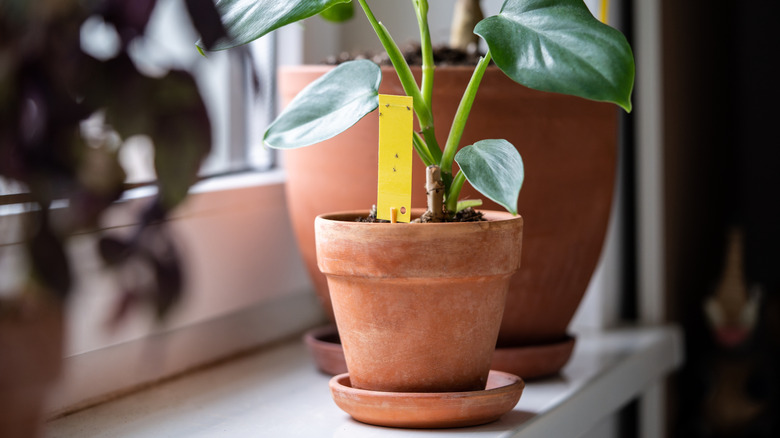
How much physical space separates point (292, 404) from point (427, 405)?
222 millimetres

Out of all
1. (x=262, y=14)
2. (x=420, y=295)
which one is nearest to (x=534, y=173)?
(x=420, y=295)

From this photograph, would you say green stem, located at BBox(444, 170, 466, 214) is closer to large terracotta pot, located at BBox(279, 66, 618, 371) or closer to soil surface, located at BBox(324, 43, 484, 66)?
large terracotta pot, located at BBox(279, 66, 618, 371)

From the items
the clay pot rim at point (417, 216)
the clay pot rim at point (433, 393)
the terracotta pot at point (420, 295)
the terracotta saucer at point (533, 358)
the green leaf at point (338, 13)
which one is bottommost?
the terracotta saucer at point (533, 358)

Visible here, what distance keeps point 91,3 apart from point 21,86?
0.05 meters

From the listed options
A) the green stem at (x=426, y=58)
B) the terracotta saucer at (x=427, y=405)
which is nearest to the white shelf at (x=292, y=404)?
the terracotta saucer at (x=427, y=405)

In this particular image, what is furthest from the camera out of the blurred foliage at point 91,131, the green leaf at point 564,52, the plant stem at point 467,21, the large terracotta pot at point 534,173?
the plant stem at point 467,21

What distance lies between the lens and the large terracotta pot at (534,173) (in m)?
0.85

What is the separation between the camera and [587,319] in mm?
1255

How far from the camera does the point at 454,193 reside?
27.4 inches

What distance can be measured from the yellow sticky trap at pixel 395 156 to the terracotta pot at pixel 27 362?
14.3 inches

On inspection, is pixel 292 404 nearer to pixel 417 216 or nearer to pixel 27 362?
pixel 417 216

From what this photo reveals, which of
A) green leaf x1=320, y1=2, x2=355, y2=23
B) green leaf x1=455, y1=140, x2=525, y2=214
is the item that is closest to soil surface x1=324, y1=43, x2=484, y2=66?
green leaf x1=320, y1=2, x2=355, y2=23

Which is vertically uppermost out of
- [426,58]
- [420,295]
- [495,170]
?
[426,58]

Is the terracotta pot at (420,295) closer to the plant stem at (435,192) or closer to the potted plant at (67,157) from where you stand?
the plant stem at (435,192)
